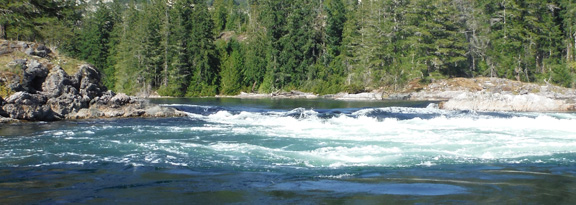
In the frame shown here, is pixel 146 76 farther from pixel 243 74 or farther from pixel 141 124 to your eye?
pixel 141 124

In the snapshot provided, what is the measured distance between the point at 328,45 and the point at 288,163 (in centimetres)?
5134

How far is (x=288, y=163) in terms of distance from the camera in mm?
10023

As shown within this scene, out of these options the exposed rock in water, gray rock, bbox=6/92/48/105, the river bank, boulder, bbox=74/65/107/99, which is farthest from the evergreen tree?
gray rock, bbox=6/92/48/105

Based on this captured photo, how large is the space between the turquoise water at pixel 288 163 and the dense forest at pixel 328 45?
3204cm

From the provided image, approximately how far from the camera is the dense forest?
47781mm

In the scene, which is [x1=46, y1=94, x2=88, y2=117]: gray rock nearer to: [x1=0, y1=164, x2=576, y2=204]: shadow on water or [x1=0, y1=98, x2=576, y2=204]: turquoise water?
[x1=0, y1=98, x2=576, y2=204]: turquoise water

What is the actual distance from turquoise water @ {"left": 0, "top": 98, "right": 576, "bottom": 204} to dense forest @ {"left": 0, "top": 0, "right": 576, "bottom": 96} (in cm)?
3204

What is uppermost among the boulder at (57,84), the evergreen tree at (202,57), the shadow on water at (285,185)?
the evergreen tree at (202,57)

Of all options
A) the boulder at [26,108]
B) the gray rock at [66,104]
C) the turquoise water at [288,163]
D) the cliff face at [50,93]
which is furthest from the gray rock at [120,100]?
the turquoise water at [288,163]

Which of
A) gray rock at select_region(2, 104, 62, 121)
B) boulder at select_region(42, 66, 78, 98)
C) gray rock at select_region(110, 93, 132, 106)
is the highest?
boulder at select_region(42, 66, 78, 98)

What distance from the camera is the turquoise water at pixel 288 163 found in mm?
7035

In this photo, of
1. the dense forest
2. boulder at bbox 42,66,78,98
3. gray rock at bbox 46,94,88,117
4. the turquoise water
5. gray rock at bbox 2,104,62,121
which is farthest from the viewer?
the dense forest

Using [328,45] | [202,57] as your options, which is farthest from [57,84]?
[328,45]

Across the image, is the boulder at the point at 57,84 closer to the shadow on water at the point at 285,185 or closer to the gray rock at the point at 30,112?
the gray rock at the point at 30,112
